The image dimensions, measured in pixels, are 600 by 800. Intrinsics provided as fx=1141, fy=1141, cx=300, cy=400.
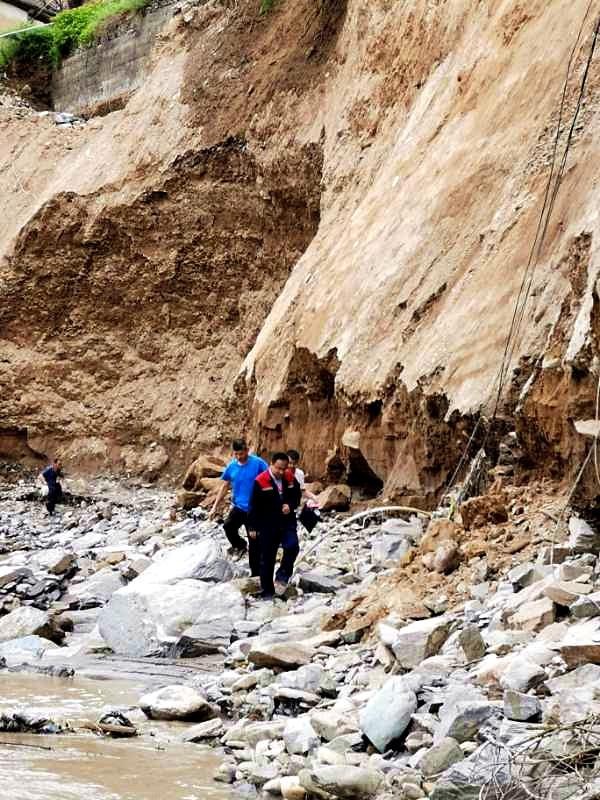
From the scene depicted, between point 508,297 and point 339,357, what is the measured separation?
9.77 feet

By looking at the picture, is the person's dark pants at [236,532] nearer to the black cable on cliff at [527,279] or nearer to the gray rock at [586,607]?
the black cable on cliff at [527,279]

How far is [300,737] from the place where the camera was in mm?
4730

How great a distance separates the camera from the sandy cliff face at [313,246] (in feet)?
31.7

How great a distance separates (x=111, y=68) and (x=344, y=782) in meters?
22.6

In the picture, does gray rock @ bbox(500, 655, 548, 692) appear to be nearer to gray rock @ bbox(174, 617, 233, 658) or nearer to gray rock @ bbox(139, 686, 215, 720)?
gray rock @ bbox(139, 686, 215, 720)

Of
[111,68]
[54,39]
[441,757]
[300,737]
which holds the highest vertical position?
[54,39]

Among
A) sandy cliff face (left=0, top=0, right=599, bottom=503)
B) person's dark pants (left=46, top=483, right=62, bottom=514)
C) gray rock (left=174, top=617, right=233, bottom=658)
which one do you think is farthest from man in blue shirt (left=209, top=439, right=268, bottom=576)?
person's dark pants (left=46, top=483, right=62, bottom=514)

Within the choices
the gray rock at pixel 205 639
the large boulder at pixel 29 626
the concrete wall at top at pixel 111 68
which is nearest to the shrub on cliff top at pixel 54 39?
the concrete wall at top at pixel 111 68

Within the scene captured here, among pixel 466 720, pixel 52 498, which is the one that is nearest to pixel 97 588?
pixel 466 720

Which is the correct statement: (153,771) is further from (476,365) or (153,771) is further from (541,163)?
(541,163)

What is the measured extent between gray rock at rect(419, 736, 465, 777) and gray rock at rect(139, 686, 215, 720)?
1.89 metres

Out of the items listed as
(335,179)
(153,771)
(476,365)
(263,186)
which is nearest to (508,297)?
(476,365)

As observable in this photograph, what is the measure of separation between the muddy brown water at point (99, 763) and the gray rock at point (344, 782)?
1.41ft

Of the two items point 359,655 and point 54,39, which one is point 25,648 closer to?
point 359,655
